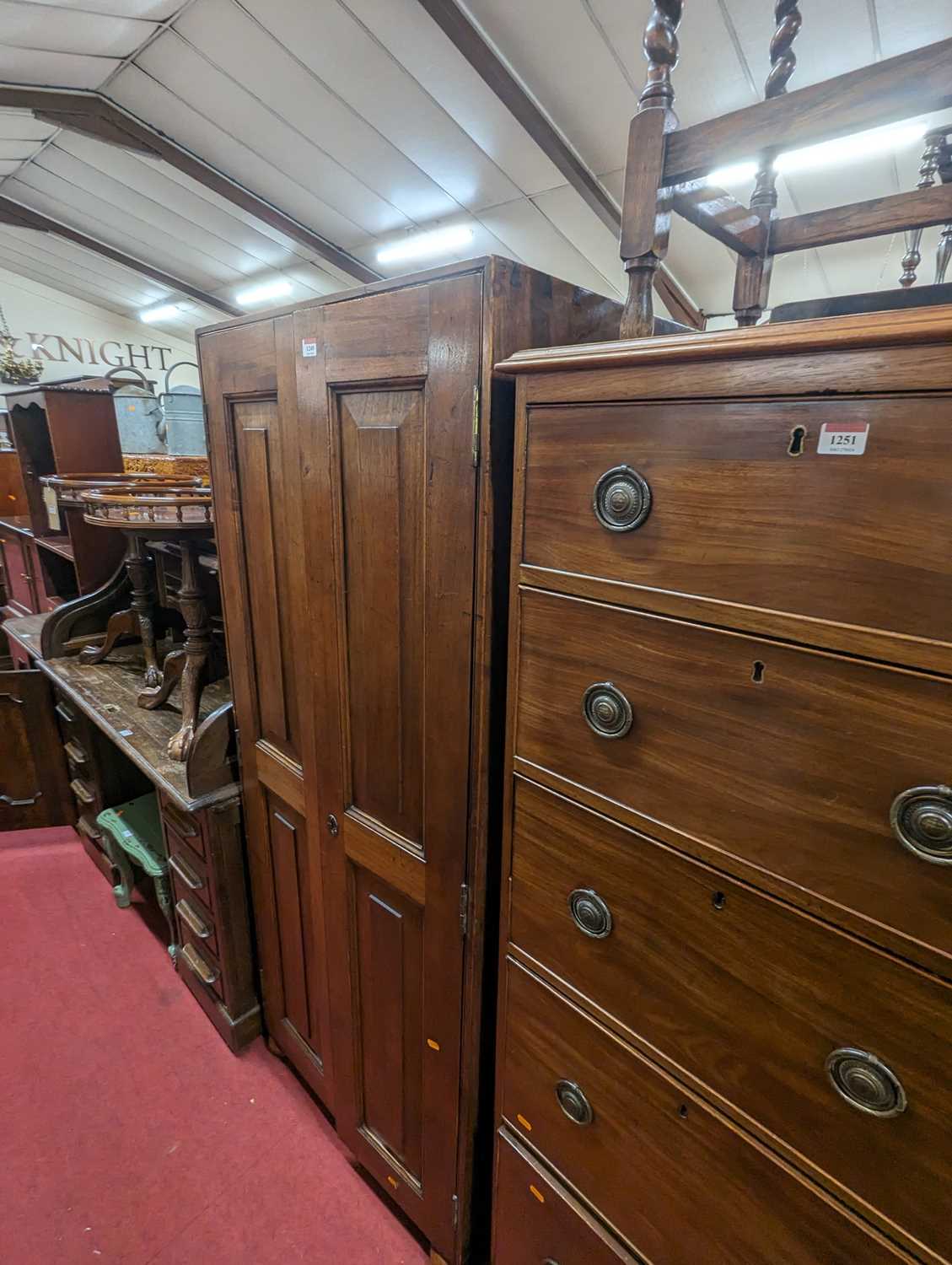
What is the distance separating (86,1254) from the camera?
1312mm

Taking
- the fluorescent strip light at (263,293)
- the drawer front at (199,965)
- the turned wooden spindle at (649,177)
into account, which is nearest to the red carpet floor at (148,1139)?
the drawer front at (199,965)

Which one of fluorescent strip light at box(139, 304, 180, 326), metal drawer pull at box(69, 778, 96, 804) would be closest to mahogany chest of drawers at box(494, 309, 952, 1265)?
metal drawer pull at box(69, 778, 96, 804)

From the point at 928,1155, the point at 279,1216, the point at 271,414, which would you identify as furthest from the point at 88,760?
the point at 928,1155

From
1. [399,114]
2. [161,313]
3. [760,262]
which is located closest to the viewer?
[760,262]

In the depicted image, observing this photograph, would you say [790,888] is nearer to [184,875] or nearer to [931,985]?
[931,985]

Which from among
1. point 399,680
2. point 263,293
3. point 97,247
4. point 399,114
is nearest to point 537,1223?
point 399,680

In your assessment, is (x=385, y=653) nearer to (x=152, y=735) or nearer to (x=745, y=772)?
(x=745, y=772)

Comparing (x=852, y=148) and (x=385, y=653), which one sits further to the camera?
(x=852, y=148)

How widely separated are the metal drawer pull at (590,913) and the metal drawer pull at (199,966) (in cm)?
144

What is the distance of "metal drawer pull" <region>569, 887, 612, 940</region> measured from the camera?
0.72m

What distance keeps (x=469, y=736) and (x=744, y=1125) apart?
0.55 m

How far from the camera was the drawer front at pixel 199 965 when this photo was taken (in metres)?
1.73

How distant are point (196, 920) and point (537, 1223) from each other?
4.07 ft

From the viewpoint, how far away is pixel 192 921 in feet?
5.74
